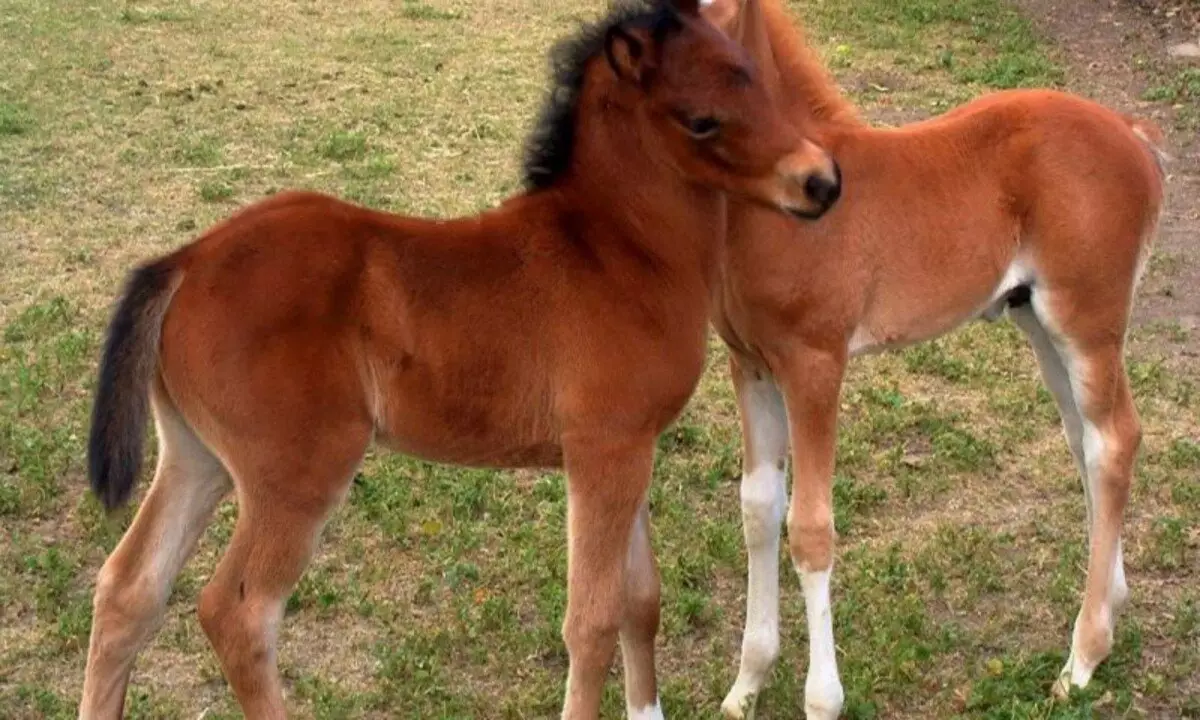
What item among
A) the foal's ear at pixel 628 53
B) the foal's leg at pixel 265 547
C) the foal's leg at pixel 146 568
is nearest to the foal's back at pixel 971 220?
the foal's ear at pixel 628 53

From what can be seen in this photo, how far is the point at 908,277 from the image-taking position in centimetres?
337

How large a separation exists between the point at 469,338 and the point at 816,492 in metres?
0.91

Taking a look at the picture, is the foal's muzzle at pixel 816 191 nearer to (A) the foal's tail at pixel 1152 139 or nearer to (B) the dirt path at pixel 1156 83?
(A) the foal's tail at pixel 1152 139

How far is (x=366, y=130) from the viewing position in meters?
8.03

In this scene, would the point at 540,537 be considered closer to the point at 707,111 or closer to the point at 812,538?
the point at 812,538

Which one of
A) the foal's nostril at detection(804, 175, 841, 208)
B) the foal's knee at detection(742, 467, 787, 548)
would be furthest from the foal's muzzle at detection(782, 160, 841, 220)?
the foal's knee at detection(742, 467, 787, 548)

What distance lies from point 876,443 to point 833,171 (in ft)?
7.35

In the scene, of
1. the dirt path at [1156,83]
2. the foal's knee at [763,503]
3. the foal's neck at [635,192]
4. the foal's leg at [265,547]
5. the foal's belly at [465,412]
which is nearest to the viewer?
the foal's leg at [265,547]

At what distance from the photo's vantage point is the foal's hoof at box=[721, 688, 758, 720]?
3.47 m

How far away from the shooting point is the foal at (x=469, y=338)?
8.97 ft

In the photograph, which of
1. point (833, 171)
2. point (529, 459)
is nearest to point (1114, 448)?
point (833, 171)

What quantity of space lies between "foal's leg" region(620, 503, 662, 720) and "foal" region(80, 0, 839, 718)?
0.48 ft

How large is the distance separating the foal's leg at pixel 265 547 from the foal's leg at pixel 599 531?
1.43 ft

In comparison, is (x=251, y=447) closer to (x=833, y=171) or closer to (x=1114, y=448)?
(x=833, y=171)
